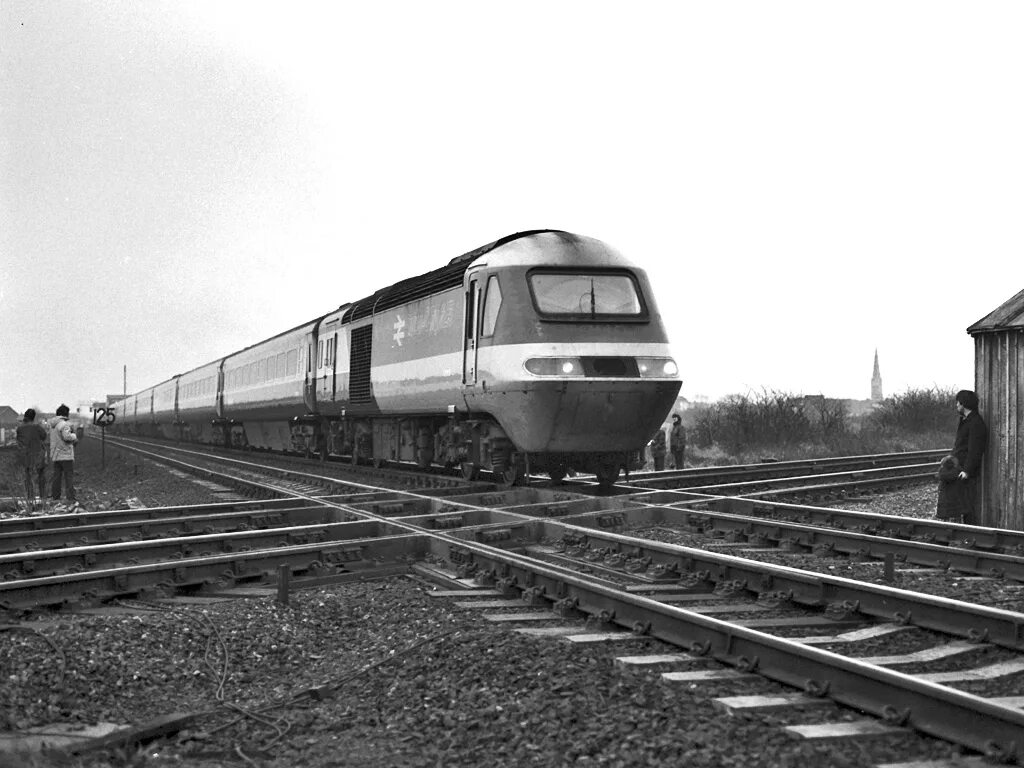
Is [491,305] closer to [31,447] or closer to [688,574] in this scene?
[688,574]

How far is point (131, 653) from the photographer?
517 centimetres

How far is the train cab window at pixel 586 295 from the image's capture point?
12.1 metres

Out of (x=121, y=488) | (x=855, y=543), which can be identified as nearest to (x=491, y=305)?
(x=855, y=543)

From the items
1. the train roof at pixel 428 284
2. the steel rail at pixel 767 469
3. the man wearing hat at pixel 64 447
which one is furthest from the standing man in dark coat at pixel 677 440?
the man wearing hat at pixel 64 447

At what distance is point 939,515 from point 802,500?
2827 millimetres

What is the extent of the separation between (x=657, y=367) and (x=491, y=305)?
2242mm

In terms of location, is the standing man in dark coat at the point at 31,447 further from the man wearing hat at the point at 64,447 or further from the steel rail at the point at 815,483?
the steel rail at the point at 815,483

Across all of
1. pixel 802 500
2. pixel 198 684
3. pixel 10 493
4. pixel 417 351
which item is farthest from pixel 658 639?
pixel 10 493

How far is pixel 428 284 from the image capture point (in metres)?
15.1

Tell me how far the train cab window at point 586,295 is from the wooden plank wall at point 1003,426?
13.2ft

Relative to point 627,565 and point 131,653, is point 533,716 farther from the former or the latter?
point 627,565

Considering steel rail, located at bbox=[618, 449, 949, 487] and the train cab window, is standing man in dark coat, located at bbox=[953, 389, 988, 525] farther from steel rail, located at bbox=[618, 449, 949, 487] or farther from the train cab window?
steel rail, located at bbox=[618, 449, 949, 487]

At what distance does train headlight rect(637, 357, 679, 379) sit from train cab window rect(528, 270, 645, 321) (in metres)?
0.60

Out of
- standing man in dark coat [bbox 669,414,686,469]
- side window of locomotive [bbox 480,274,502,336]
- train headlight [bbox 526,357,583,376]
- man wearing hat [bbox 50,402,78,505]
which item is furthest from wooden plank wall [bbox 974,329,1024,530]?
man wearing hat [bbox 50,402,78,505]
